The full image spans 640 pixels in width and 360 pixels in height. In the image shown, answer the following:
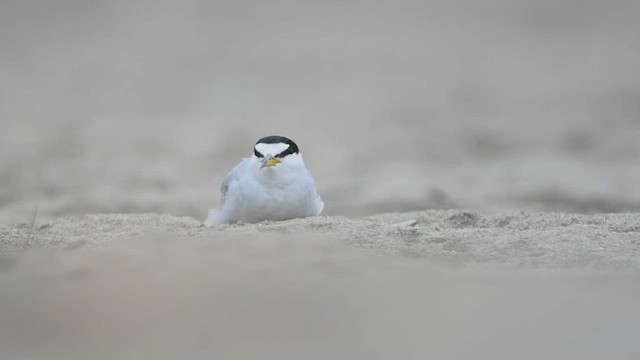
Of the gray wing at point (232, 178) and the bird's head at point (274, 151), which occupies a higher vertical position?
the bird's head at point (274, 151)

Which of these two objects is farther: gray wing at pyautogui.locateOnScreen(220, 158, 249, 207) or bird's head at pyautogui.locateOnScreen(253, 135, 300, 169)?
gray wing at pyautogui.locateOnScreen(220, 158, 249, 207)

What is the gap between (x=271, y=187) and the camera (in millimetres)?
5578

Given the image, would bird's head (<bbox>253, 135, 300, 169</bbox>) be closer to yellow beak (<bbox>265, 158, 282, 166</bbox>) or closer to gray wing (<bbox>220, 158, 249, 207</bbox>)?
yellow beak (<bbox>265, 158, 282, 166</bbox>)

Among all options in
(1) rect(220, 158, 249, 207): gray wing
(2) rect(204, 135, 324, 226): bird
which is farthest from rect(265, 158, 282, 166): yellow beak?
A: (1) rect(220, 158, 249, 207): gray wing

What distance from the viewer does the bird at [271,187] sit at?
555 cm

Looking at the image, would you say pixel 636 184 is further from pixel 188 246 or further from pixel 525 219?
pixel 188 246

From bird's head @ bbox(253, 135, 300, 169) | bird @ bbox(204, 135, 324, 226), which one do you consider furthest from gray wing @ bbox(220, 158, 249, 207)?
bird's head @ bbox(253, 135, 300, 169)

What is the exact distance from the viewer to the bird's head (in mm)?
5539

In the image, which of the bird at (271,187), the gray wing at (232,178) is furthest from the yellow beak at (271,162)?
the gray wing at (232,178)

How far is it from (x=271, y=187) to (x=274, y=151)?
0.62 feet

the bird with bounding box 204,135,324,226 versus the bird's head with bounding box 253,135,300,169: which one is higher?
the bird's head with bounding box 253,135,300,169

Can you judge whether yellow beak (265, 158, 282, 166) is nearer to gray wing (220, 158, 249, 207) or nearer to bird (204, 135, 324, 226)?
bird (204, 135, 324, 226)

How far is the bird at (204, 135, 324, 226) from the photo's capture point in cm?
555

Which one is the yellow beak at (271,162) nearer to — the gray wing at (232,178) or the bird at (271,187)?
the bird at (271,187)
